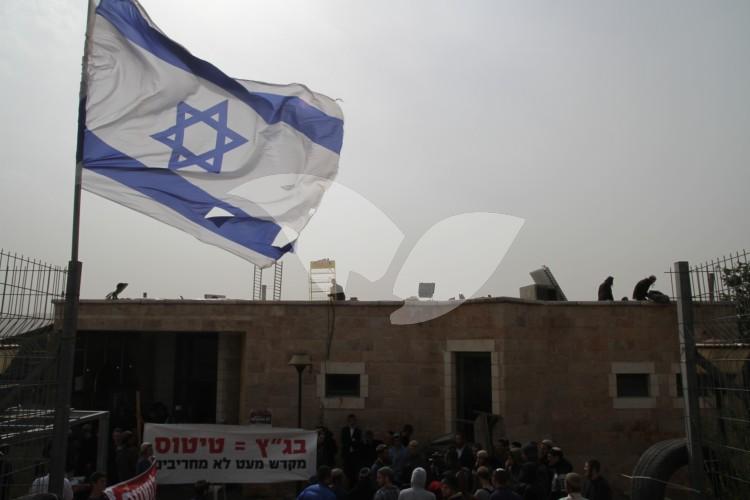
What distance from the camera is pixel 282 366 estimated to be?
13.5 metres

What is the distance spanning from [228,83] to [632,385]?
1008 cm

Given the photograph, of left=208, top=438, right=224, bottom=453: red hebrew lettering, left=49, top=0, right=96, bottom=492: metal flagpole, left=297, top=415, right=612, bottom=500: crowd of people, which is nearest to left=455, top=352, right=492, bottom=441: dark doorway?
left=297, top=415, right=612, bottom=500: crowd of people

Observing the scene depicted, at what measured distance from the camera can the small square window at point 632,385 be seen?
13242 millimetres

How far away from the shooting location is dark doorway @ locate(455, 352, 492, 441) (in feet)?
43.5

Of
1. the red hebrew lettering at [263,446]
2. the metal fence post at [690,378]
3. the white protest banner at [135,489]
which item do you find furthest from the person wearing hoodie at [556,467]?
the white protest banner at [135,489]

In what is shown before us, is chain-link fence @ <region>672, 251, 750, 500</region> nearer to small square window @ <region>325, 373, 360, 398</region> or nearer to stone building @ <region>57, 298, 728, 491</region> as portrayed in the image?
stone building @ <region>57, 298, 728, 491</region>

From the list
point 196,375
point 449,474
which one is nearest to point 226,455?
point 449,474

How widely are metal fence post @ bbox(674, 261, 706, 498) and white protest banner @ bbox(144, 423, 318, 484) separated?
5.47 metres

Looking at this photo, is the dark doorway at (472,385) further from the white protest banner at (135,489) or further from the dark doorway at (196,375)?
the white protest banner at (135,489)

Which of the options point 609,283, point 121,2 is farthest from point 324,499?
point 609,283

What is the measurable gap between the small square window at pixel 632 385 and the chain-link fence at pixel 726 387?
579 centimetres

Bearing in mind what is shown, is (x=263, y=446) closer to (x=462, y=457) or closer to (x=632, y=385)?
(x=462, y=457)

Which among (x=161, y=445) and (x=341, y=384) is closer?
(x=161, y=445)

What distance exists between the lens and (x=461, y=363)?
531 inches
